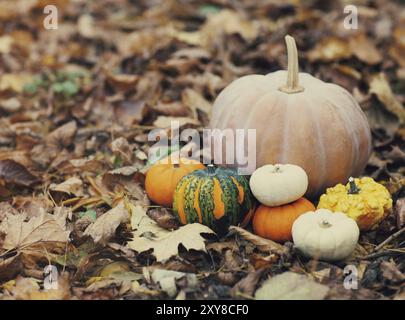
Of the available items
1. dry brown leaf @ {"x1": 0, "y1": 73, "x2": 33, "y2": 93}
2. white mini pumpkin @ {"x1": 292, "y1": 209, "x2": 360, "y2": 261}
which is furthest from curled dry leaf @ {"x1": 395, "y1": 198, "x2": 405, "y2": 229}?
dry brown leaf @ {"x1": 0, "y1": 73, "x2": 33, "y2": 93}

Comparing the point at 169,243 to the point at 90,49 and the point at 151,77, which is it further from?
the point at 90,49

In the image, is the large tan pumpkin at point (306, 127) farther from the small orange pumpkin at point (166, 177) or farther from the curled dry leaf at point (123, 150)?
the curled dry leaf at point (123, 150)

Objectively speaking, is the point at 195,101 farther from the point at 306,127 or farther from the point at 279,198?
the point at 279,198

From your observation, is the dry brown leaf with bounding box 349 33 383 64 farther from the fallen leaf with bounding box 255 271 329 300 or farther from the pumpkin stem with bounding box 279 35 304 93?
the fallen leaf with bounding box 255 271 329 300

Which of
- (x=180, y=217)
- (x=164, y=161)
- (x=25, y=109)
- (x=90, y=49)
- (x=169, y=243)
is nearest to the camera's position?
(x=169, y=243)

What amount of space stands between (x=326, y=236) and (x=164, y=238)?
732mm

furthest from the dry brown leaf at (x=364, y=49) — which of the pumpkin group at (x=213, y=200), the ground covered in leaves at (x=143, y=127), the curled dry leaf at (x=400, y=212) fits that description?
the pumpkin group at (x=213, y=200)

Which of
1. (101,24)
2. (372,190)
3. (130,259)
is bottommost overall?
(130,259)

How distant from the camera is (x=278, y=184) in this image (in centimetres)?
291

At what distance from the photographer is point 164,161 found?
11.0ft

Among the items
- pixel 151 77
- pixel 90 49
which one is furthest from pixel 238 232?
pixel 90 49

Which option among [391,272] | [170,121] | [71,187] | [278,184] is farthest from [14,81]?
[391,272]

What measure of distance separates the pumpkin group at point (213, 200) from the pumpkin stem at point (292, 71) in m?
0.56

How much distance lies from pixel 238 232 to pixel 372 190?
0.66 meters
